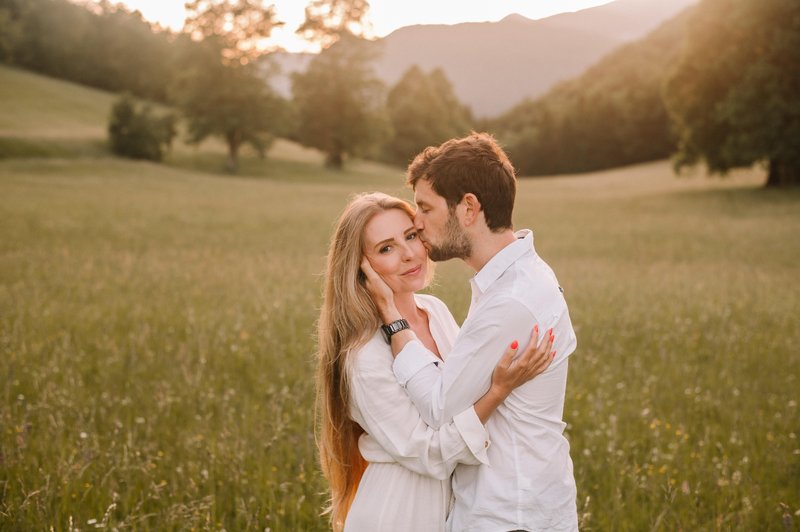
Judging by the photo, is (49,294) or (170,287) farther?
(170,287)

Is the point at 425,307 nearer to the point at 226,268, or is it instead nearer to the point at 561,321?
the point at 561,321

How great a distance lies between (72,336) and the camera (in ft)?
27.5

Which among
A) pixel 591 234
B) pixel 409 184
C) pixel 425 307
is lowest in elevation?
pixel 591 234

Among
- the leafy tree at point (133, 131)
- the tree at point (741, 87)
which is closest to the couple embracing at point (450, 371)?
the tree at point (741, 87)

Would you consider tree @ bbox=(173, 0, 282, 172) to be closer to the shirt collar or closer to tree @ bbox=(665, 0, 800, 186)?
tree @ bbox=(665, 0, 800, 186)

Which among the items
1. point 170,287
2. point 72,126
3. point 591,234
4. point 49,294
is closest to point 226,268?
point 170,287

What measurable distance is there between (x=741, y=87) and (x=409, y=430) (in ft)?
126

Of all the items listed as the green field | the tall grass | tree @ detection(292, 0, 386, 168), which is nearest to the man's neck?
the green field

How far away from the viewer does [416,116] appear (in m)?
93.1

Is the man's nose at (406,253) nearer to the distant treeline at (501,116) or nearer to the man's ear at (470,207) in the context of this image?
the man's ear at (470,207)

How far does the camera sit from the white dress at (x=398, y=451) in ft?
10.1

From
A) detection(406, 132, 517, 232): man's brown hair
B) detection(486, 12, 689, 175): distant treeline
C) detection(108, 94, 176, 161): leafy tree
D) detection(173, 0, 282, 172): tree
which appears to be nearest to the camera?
detection(406, 132, 517, 232): man's brown hair

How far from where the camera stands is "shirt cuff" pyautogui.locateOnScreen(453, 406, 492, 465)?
9.93 feet

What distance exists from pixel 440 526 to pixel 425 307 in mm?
1240
